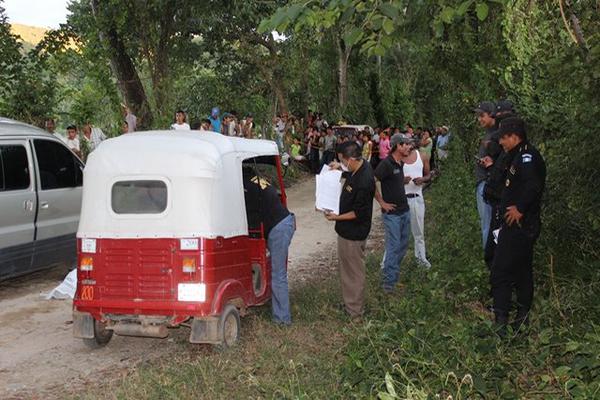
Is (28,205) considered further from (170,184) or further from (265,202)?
(265,202)

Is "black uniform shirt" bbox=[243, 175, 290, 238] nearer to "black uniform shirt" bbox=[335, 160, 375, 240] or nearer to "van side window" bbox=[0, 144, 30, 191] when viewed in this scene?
"black uniform shirt" bbox=[335, 160, 375, 240]

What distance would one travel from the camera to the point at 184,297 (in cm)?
553

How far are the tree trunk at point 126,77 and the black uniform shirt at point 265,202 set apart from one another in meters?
11.0

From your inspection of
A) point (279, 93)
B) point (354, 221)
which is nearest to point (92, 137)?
point (354, 221)

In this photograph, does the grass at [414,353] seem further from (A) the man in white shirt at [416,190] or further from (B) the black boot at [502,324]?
(A) the man in white shirt at [416,190]

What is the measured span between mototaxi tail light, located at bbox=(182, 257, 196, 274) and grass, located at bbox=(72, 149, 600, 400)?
2.55 ft

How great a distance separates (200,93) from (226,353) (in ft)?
80.0

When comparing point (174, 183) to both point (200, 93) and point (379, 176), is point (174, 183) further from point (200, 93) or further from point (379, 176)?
point (200, 93)

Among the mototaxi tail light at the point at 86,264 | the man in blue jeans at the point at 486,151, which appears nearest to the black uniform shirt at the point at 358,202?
the man in blue jeans at the point at 486,151

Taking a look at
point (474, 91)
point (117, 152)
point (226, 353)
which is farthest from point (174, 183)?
point (474, 91)

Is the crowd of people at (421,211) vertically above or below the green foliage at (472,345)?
above

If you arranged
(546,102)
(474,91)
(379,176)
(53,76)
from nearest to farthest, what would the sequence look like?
1. (379,176)
2. (546,102)
3. (474,91)
4. (53,76)

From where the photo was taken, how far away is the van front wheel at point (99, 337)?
6012 mm

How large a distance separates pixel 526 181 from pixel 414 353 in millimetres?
1771
